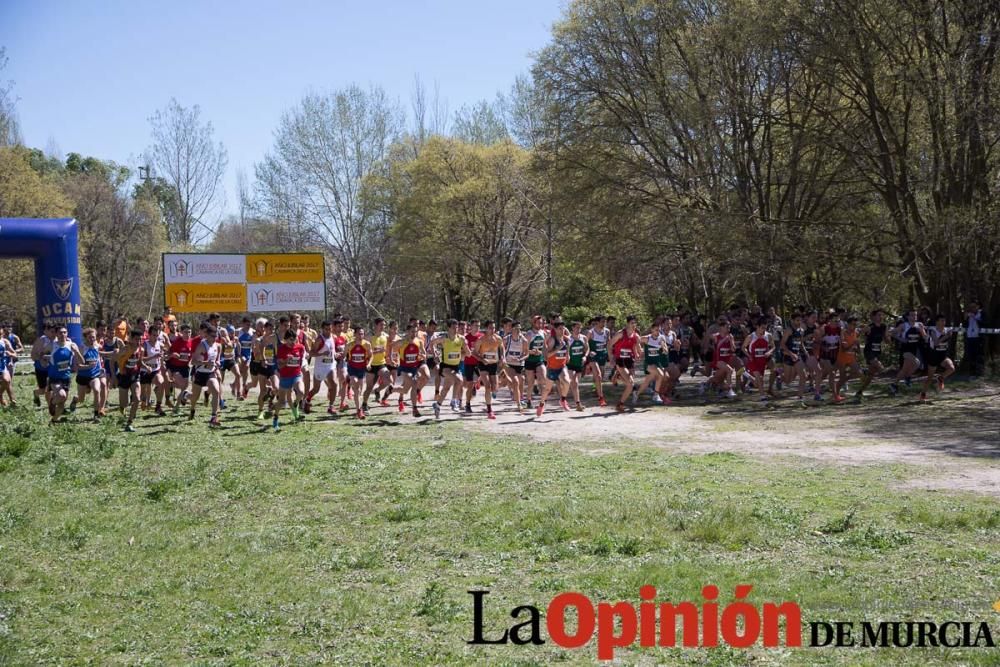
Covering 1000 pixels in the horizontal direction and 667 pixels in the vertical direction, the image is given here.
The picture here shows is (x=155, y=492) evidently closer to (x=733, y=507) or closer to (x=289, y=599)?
(x=289, y=599)

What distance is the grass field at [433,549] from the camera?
5742 millimetres

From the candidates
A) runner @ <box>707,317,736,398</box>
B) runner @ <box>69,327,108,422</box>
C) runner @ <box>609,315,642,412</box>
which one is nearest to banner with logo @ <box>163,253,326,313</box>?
runner @ <box>69,327,108,422</box>

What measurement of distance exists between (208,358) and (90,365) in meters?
2.83

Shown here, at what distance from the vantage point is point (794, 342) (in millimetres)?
19547

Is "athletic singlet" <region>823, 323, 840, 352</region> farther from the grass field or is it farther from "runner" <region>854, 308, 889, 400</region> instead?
the grass field

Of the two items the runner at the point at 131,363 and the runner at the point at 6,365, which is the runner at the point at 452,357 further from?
the runner at the point at 6,365


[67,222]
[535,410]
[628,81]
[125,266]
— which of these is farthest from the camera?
[125,266]

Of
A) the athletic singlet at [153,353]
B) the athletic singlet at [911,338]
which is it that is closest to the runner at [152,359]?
the athletic singlet at [153,353]

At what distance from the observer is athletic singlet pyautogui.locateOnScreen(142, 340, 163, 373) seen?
17.1m

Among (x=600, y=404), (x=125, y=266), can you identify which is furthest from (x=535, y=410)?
(x=125, y=266)

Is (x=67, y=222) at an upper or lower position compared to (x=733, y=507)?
upper

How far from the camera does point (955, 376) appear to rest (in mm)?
21094

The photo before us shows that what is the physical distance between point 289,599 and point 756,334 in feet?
48.2

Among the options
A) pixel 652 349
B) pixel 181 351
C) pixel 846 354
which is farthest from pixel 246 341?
pixel 846 354
